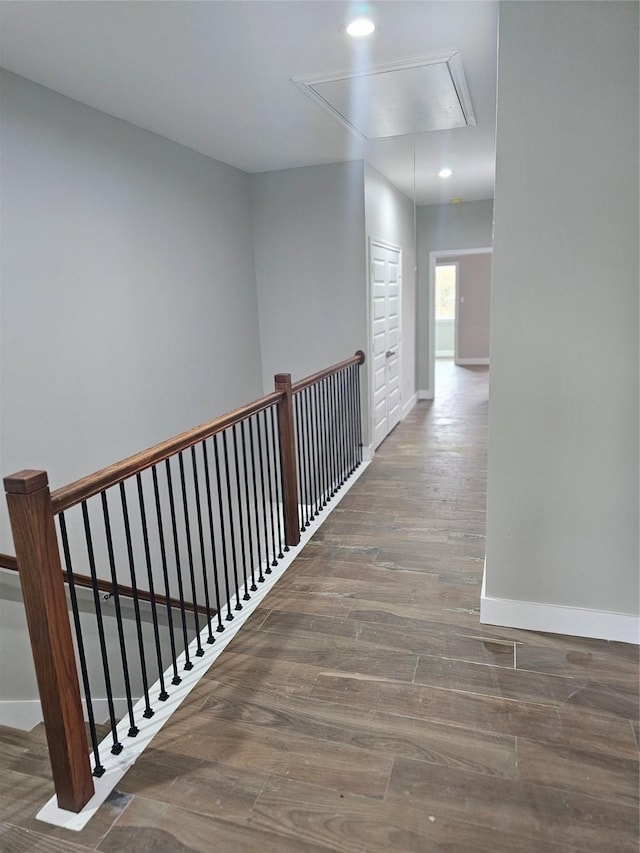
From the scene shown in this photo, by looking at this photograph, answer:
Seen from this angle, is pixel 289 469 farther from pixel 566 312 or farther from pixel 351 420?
pixel 566 312

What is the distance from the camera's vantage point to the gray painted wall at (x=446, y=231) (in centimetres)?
685

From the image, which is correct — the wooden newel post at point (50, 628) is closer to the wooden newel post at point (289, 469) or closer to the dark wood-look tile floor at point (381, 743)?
the dark wood-look tile floor at point (381, 743)

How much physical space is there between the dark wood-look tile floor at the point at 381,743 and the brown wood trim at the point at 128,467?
0.92 m

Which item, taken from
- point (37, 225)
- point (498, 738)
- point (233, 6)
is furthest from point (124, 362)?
point (498, 738)

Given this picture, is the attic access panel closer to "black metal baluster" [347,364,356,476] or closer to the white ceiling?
the white ceiling

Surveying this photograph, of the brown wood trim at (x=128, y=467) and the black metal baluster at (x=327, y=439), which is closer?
the brown wood trim at (x=128, y=467)

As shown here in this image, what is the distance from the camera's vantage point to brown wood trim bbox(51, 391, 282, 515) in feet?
5.10

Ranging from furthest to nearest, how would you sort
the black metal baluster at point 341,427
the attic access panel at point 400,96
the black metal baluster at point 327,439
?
the black metal baluster at point 341,427
the black metal baluster at point 327,439
the attic access panel at point 400,96

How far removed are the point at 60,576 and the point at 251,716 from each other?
2.97 feet

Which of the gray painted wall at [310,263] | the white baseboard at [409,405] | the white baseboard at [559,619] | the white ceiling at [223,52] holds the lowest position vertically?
the white baseboard at [559,619]

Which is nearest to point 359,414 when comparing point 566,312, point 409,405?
point 409,405

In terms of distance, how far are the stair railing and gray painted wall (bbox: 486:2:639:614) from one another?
121 centimetres

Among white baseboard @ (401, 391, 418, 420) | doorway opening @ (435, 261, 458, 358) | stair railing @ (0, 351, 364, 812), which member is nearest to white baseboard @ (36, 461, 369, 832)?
stair railing @ (0, 351, 364, 812)

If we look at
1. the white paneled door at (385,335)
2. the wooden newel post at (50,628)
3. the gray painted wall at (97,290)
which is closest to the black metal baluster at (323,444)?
the gray painted wall at (97,290)
